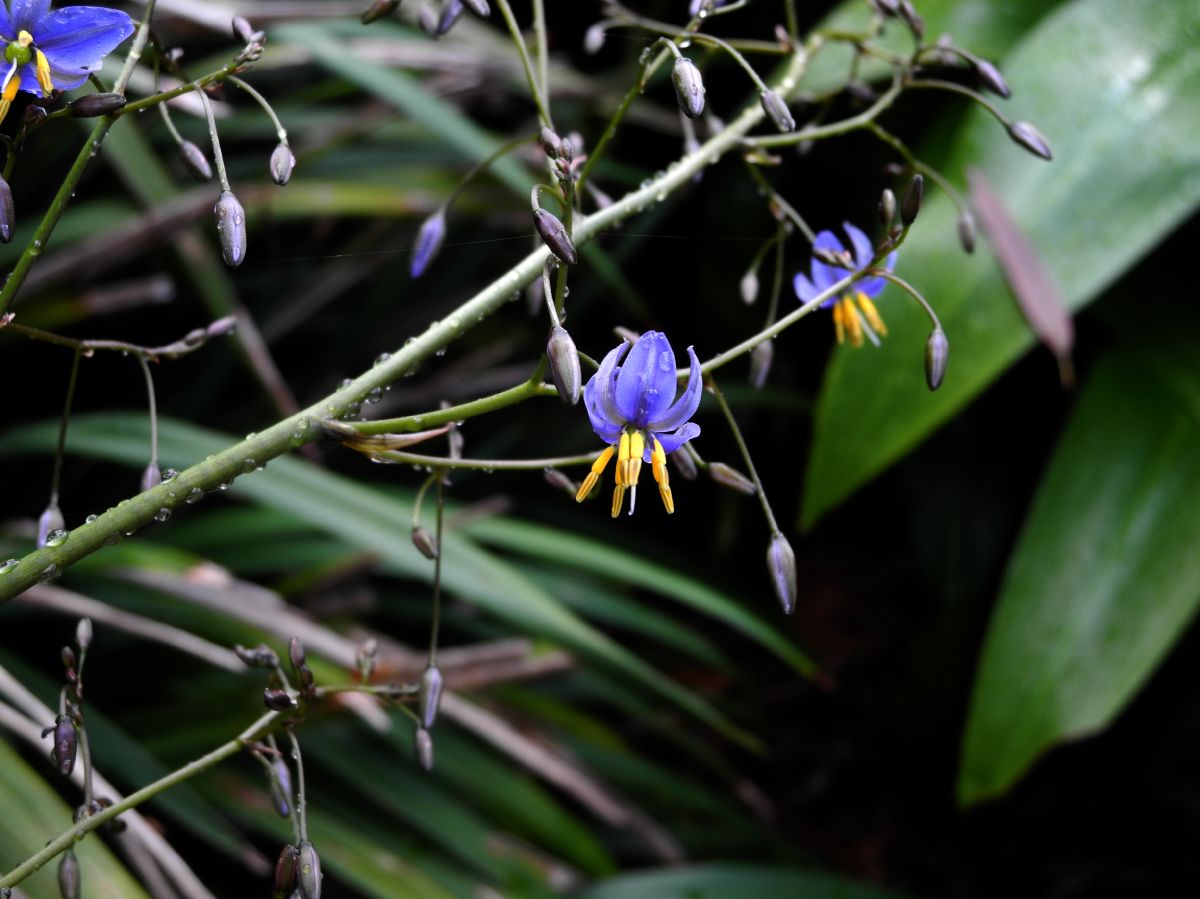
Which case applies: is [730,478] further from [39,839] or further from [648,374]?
[39,839]

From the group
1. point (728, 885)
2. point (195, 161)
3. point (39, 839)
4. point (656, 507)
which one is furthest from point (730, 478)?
point (656, 507)

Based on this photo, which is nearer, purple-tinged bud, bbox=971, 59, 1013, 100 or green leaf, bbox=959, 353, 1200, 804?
purple-tinged bud, bbox=971, 59, 1013, 100

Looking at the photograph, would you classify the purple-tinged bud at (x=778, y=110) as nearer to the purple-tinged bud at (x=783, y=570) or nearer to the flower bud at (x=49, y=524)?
the purple-tinged bud at (x=783, y=570)

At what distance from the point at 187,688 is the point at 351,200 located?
67 cm

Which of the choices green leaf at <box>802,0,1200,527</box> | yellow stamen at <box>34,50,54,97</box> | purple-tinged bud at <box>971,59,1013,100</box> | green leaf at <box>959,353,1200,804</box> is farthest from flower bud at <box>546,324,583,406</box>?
green leaf at <box>959,353,1200,804</box>

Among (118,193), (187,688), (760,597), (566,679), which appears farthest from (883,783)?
(118,193)

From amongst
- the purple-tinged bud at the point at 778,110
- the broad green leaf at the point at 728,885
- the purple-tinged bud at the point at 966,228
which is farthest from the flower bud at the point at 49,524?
the broad green leaf at the point at 728,885

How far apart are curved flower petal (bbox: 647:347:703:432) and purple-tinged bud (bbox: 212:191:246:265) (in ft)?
0.58

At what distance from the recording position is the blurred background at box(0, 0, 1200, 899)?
1103 mm

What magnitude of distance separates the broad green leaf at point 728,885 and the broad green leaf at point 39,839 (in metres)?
0.57

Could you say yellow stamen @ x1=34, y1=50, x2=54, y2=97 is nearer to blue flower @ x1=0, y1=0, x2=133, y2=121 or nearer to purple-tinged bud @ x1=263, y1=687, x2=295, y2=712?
blue flower @ x1=0, y1=0, x2=133, y2=121

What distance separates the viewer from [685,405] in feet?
1.36

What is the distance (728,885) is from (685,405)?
99 cm

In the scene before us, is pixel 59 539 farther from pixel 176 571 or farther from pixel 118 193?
pixel 118 193
